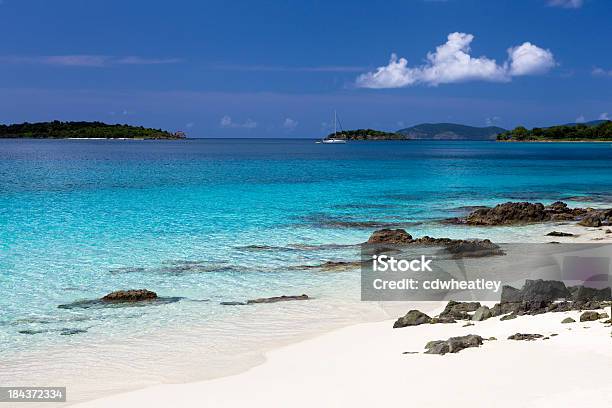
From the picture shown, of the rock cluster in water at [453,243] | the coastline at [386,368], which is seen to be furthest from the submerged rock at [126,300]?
the rock cluster in water at [453,243]

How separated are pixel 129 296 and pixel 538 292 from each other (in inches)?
367

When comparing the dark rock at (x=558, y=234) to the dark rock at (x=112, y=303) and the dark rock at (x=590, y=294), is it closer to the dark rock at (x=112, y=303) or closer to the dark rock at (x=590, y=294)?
the dark rock at (x=590, y=294)

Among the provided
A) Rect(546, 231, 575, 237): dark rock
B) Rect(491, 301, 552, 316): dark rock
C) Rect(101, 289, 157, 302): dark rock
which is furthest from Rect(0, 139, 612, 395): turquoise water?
Rect(491, 301, 552, 316): dark rock

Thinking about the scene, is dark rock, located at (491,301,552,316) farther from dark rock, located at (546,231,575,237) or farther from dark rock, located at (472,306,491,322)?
dark rock, located at (546,231,575,237)

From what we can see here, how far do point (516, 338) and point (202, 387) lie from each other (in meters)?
5.14

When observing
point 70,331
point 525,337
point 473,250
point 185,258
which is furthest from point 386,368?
point 185,258

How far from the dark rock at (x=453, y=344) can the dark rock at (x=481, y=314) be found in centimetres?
166

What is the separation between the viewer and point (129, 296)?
15172 mm

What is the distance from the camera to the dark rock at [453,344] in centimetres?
988

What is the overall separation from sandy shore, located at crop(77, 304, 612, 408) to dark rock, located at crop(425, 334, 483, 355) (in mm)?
134

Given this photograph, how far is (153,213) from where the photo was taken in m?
32.4

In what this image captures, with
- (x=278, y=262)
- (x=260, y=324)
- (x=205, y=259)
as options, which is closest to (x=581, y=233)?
(x=278, y=262)

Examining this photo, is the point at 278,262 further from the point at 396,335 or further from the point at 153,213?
the point at 153,213

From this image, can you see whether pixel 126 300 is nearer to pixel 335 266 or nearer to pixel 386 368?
pixel 335 266
